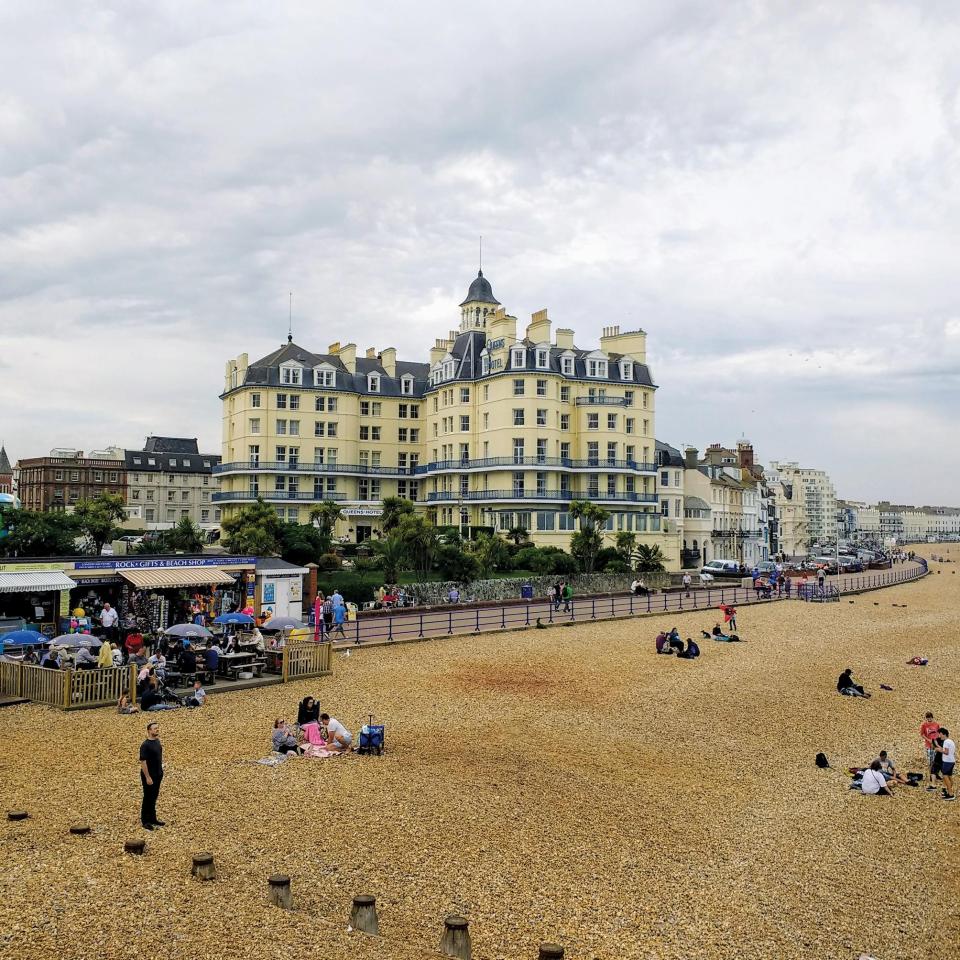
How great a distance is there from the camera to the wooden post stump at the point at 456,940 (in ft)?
25.8

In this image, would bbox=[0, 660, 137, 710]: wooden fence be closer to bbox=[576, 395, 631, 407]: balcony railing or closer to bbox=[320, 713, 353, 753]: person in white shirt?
bbox=[320, 713, 353, 753]: person in white shirt

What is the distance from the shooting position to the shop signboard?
24.2 m

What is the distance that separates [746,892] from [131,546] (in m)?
50.9

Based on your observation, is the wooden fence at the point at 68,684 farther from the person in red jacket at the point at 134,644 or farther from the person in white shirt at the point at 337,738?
the person in white shirt at the point at 337,738

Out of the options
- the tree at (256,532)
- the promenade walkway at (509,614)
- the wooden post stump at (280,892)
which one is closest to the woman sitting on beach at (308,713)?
the wooden post stump at (280,892)

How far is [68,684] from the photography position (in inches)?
670

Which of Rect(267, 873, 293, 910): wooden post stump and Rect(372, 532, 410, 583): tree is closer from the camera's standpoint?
Rect(267, 873, 293, 910): wooden post stump

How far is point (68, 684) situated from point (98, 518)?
120ft

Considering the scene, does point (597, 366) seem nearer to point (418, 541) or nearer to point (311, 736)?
point (418, 541)

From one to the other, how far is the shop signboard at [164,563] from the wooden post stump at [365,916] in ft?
61.3

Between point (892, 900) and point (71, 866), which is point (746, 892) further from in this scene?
point (71, 866)

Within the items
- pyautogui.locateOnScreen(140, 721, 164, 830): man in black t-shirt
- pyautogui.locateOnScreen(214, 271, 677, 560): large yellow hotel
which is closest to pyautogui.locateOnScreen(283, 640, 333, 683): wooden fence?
pyautogui.locateOnScreen(140, 721, 164, 830): man in black t-shirt

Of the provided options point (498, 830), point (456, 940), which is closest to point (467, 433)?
point (498, 830)

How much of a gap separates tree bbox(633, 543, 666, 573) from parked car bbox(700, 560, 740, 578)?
4.35 m
